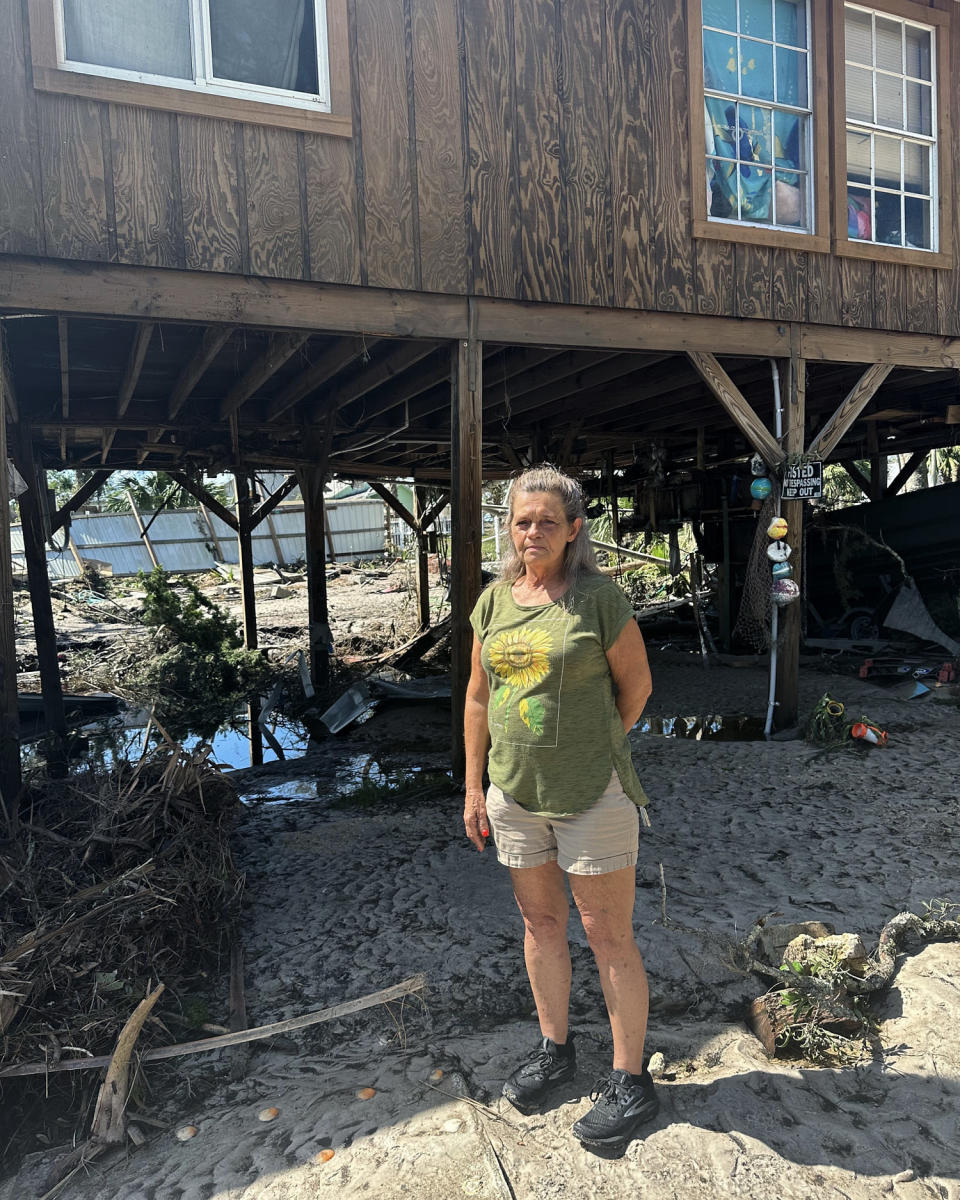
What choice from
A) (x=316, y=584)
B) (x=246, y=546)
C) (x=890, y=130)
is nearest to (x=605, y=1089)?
(x=890, y=130)

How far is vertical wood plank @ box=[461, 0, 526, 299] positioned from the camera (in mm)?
4719

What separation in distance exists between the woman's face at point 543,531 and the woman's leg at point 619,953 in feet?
2.83

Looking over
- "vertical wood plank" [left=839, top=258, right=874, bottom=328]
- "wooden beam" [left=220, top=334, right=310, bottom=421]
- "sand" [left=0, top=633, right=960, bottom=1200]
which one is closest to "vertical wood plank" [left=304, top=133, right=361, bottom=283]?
"wooden beam" [left=220, top=334, right=310, bottom=421]

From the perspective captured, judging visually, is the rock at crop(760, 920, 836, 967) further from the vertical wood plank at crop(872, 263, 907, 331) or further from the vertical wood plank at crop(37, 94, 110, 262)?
the vertical wood plank at crop(872, 263, 907, 331)

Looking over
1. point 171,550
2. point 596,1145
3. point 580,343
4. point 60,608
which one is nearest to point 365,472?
point 580,343

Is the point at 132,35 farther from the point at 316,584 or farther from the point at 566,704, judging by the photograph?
the point at 316,584

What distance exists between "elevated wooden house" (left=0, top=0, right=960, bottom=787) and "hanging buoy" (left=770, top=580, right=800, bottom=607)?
211mm

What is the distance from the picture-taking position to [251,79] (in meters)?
4.34

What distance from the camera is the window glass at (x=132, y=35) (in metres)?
3.98

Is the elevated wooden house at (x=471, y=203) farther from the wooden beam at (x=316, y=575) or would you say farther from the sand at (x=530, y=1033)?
the wooden beam at (x=316, y=575)

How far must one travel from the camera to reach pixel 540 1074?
2275 millimetres

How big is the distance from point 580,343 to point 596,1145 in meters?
4.37

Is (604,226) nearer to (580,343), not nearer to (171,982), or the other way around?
(580,343)

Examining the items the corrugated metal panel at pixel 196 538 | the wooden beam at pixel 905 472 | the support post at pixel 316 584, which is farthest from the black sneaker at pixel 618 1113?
the corrugated metal panel at pixel 196 538
